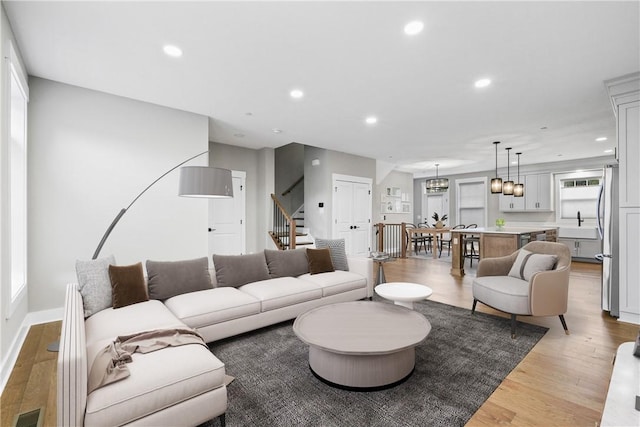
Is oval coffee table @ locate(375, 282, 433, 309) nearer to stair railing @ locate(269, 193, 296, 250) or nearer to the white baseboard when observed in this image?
the white baseboard

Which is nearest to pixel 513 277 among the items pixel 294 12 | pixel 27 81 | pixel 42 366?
pixel 294 12

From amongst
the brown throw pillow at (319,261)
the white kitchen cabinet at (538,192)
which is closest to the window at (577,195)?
the white kitchen cabinet at (538,192)

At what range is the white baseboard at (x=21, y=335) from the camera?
2203 mm

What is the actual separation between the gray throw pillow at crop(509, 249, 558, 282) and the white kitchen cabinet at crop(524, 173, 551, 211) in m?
6.01

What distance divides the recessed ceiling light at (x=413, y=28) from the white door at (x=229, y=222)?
4.60 meters

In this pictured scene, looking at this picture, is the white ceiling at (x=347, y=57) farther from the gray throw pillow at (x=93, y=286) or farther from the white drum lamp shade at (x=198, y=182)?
the gray throw pillow at (x=93, y=286)

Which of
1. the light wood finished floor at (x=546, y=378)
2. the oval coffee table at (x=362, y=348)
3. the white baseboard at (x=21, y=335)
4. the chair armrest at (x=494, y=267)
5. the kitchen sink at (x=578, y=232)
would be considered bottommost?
the light wood finished floor at (x=546, y=378)

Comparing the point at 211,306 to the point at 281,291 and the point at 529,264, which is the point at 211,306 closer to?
the point at 281,291

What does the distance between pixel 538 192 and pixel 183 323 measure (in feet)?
31.1

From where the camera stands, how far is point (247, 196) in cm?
653

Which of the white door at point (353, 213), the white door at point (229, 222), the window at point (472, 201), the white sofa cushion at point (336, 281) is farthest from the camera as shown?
the window at point (472, 201)

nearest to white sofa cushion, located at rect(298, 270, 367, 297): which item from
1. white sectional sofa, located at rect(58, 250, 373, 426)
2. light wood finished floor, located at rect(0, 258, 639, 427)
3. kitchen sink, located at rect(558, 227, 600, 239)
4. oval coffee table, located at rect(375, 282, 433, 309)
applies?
white sectional sofa, located at rect(58, 250, 373, 426)

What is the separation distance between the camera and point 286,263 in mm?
3768

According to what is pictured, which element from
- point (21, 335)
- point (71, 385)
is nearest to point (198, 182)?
point (71, 385)
